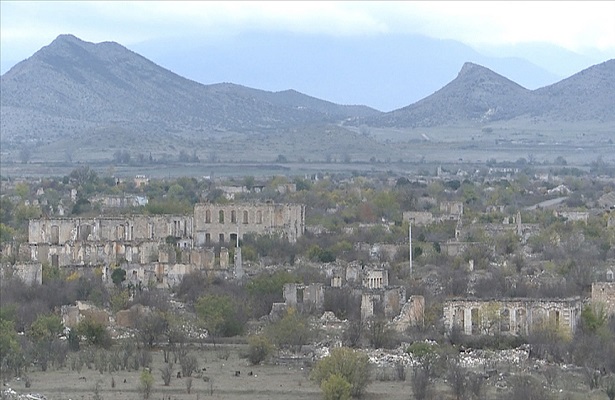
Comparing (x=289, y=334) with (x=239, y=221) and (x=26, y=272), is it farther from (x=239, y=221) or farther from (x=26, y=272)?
A: (x=239, y=221)

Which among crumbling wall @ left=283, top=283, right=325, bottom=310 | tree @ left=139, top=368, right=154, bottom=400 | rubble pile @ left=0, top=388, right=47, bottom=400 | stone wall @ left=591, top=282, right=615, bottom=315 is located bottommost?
rubble pile @ left=0, top=388, right=47, bottom=400

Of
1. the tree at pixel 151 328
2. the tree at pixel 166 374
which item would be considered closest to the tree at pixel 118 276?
the tree at pixel 151 328

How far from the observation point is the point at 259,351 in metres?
36.9

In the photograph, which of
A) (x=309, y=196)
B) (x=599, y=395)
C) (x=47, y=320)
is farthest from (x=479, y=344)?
(x=309, y=196)

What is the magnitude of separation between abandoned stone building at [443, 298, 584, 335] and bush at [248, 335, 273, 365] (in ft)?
14.6

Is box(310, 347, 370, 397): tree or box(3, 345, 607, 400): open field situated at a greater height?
box(310, 347, 370, 397): tree

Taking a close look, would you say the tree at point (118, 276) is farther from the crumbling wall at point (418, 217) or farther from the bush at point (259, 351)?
the crumbling wall at point (418, 217)

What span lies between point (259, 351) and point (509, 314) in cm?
609

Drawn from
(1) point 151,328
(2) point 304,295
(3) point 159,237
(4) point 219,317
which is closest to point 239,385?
(1) point 151,328

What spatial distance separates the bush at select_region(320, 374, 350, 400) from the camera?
105ft

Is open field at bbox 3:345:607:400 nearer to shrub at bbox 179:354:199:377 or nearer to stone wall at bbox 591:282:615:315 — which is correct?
shrub at bbox 179:354:199:377

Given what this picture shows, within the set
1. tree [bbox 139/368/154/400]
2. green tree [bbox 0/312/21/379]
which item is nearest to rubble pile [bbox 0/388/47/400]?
tree [bbox 139/368/154/400]

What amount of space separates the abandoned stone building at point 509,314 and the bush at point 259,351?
4441mm

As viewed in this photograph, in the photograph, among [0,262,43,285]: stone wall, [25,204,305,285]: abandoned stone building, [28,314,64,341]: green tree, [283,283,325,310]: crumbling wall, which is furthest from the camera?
[25,204,305,285]: abandoned stone building
